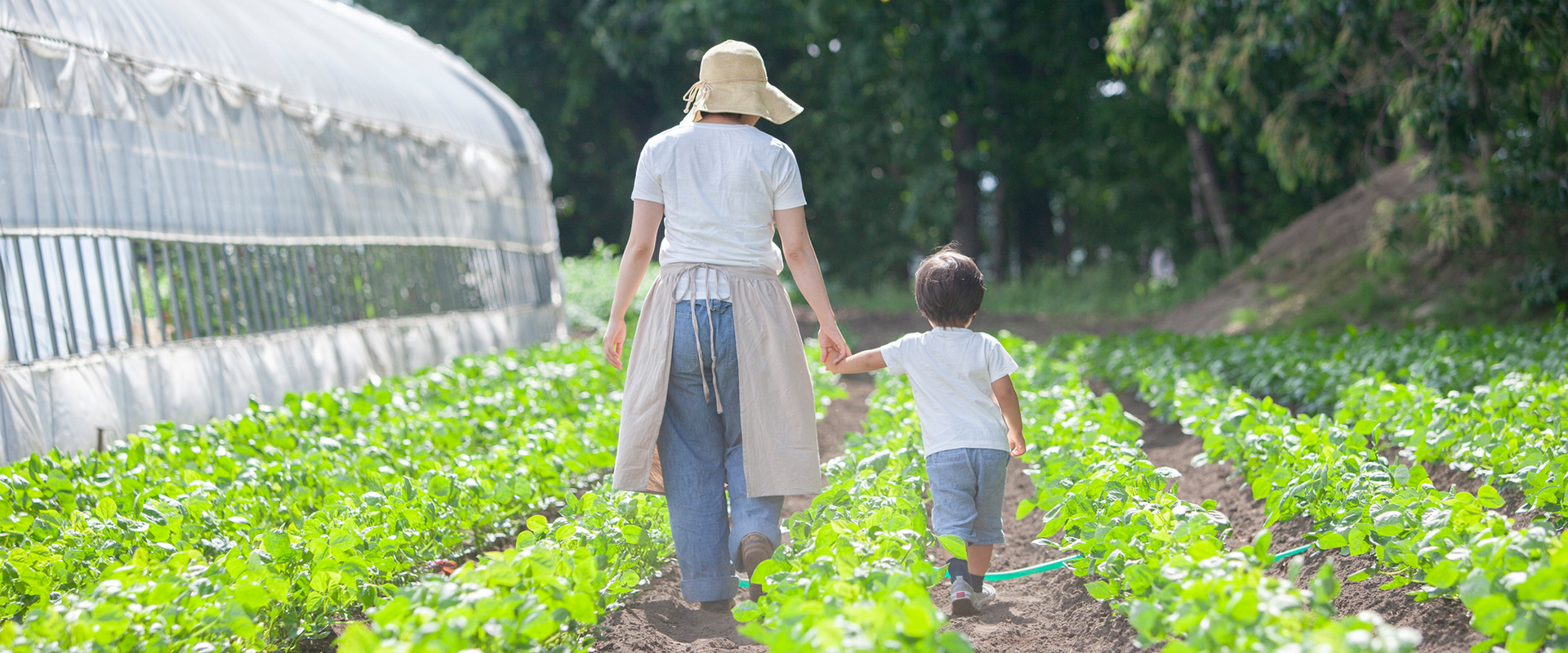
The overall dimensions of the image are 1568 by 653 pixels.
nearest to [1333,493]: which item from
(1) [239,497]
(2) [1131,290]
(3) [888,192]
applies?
A: (1) [239,497]

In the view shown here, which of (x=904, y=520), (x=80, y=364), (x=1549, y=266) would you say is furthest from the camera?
(x=1549, y=266)

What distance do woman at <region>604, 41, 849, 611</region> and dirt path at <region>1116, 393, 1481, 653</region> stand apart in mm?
1586

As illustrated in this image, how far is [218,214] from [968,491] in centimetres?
584

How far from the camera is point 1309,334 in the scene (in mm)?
8617

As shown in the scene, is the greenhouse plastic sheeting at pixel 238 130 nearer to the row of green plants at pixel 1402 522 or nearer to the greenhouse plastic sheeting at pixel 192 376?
the greenhouse plastic sheeting at pixel 192 376

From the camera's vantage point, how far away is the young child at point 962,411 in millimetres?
3311

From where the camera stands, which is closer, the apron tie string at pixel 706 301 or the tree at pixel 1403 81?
the apron tie string at pixel 706 301

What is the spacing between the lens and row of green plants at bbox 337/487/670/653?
80.4 inches

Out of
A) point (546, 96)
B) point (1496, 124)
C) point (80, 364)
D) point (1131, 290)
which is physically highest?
point (546, 96)

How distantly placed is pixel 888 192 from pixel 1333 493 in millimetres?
22718

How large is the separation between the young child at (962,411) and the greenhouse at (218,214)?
4271mm

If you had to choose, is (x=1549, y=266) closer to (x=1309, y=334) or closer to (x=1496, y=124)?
(x=1496, y=124)

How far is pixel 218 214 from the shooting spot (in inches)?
282

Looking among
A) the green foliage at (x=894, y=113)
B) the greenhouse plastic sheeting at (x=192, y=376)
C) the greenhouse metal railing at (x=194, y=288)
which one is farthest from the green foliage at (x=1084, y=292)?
the greenhouse plastic sheeting at (x=192, y=376)
